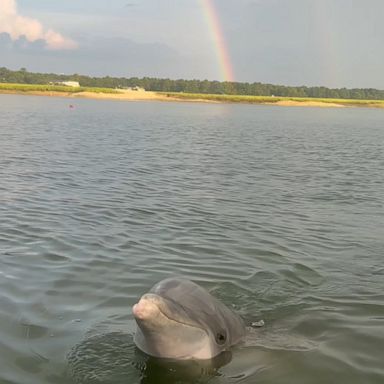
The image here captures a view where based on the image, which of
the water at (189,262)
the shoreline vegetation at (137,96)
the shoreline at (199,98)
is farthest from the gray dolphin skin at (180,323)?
the shoreline at (199,98)

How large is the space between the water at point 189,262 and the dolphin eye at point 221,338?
0.25m

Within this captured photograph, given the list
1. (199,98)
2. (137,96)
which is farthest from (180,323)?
(137,96)

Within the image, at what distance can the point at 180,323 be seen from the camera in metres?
5.38

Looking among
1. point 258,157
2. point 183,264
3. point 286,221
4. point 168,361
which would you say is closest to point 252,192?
point 286,221

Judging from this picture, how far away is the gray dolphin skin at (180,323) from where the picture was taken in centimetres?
526

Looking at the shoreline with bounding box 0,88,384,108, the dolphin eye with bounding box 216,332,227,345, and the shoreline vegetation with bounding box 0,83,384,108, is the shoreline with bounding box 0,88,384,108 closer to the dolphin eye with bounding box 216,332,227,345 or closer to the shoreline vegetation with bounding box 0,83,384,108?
the shoreline vegetation with bounding box 0,83,384,108

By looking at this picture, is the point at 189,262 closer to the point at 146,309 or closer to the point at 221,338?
the point at 221,338

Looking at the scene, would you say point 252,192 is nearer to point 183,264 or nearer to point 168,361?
point 183,264

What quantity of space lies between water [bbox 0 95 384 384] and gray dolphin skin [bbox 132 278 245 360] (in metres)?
0.25

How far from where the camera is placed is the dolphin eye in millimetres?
5989

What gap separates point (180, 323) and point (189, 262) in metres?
5.41

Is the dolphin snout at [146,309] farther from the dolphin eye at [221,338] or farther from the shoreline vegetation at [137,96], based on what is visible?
the shoreline vegetation at [137,96]

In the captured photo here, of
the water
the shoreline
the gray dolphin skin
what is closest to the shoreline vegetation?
the shoreline

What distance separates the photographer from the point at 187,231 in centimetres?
1332
